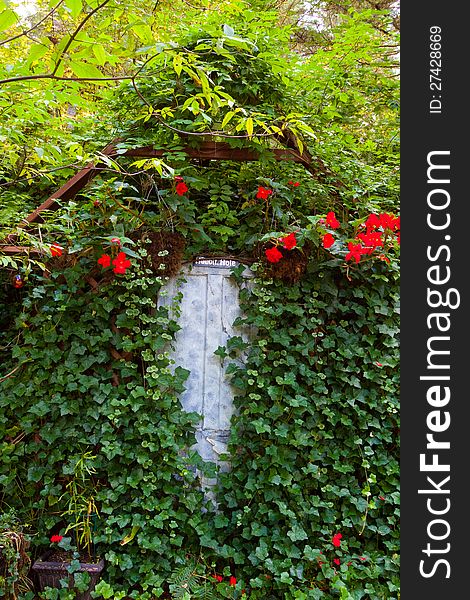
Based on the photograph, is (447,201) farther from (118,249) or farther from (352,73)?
(352,73)

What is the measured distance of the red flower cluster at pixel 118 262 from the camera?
2764 millimetres

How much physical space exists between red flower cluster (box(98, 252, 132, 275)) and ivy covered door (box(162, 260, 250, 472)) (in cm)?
38

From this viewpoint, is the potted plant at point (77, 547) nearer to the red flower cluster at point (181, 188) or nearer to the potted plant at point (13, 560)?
the potted plant at point (13, 560)

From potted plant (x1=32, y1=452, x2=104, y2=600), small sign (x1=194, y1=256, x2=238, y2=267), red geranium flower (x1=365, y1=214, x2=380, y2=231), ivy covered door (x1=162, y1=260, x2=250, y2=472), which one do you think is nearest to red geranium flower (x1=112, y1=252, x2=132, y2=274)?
ivy covered door (x1=162, y1=260, x2=250, y2=472)

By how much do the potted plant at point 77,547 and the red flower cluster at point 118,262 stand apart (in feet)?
Result: 3.39

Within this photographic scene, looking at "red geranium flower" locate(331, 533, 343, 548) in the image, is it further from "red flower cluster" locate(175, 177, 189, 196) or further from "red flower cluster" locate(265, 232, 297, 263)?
"red flower cluster" locate(175, 177, 189, 196)

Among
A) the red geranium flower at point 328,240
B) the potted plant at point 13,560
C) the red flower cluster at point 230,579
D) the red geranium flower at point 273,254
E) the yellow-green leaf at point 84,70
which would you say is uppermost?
the red geranium flower at point 328,240

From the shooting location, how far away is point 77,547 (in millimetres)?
2723

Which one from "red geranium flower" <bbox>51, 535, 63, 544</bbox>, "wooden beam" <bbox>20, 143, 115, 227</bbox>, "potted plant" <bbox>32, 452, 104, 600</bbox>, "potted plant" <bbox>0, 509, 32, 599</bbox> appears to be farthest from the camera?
"wooden beam" <bbox>20, 143, 115, 227</bbox>

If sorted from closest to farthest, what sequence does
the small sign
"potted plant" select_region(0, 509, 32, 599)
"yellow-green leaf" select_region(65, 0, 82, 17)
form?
"yellow-green leaf" select_region(65, 0, 82, 17)
"potted plant" select_region(0, 509, 32, 599)
the small sign

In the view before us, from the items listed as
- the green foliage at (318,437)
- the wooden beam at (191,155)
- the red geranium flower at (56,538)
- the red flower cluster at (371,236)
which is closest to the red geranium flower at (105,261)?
the wooden beam at (191,155)

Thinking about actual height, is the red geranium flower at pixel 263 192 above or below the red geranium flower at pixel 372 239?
above

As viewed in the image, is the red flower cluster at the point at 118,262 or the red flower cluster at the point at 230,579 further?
the red flower cluster at the point at 118,262

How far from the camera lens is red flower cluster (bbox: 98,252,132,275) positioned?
2764 mm
